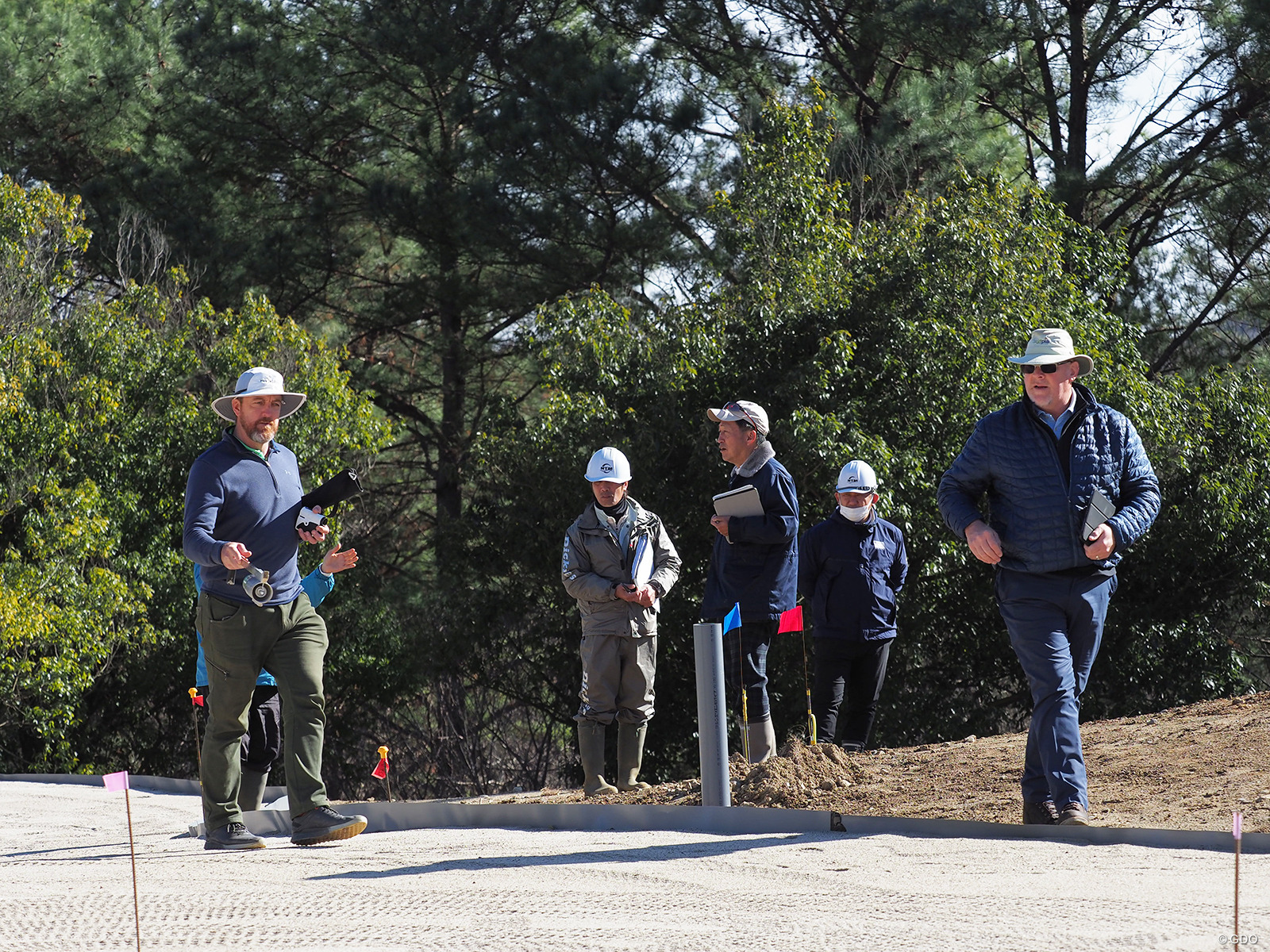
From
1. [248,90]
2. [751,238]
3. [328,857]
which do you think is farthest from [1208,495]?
[248,90]

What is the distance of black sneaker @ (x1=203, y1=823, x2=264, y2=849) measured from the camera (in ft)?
18.8

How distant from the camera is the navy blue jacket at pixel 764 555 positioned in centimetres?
732

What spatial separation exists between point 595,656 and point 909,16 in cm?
1390

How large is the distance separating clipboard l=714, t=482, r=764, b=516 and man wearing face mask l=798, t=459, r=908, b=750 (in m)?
1.10

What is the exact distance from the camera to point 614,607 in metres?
7.77

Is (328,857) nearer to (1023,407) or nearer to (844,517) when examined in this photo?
(1023,407)

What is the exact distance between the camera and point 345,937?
3.87 metres

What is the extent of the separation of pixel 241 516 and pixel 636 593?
8.22ft

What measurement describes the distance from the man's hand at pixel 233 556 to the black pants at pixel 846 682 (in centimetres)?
372

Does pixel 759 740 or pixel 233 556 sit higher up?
pixel 233 556

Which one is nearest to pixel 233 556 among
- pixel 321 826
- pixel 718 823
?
pixel 321 826

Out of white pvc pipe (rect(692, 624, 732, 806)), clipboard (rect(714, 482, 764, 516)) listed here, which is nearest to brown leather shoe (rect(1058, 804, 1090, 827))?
white pvc pipe (rect(692, 624, 732, 806))

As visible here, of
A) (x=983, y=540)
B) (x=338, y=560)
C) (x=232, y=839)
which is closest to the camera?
(x=983, y=540)

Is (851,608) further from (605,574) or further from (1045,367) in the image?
(1045,367)
